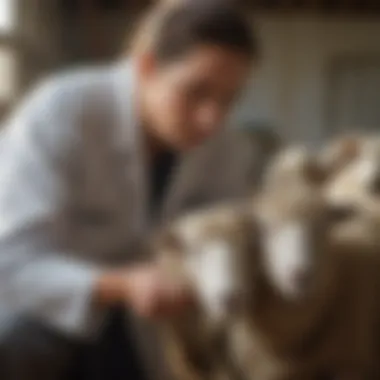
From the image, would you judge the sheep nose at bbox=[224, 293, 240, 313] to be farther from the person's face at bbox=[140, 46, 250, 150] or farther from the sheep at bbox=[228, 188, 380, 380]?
the person's face at bbox=[140, 46, 250, 150]

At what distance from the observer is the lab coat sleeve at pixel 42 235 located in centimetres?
48

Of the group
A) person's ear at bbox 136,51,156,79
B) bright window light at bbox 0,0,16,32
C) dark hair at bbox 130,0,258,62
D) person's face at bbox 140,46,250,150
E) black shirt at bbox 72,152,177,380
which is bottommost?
black shirt at bbox 72,152,177,380

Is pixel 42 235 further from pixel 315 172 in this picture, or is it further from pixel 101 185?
pixel 315 172

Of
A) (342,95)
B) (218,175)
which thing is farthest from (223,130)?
(342,95)

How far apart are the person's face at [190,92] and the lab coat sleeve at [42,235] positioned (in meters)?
0.06

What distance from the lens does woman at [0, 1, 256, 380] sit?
481 millimetres

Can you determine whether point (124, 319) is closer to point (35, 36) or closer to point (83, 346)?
point (83, 346)

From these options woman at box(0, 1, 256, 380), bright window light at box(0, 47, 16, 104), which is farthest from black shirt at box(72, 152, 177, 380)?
bright window light at box(0, 47, 16, 104)

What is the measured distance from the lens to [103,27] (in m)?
0.56

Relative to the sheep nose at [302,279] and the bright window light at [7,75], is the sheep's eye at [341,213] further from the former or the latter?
the bright window light at [7,75]

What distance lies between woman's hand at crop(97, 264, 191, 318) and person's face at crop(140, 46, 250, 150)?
9 cm

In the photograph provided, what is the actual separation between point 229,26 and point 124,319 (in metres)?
0.20

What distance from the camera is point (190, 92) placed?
1.63ft

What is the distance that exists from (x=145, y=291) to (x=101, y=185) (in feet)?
0.27
